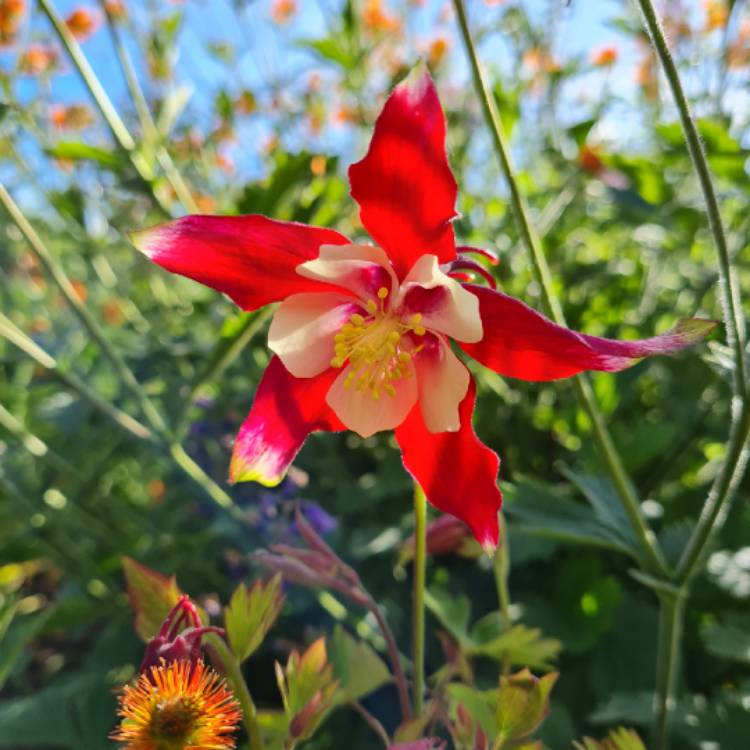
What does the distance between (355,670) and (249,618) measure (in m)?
0.23

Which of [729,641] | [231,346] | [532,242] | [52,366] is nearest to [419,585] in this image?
[532,242]

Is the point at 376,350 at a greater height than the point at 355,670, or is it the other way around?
the point at 376,350

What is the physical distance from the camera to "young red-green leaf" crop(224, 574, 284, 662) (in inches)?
20.7

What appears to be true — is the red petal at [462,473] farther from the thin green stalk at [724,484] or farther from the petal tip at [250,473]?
the thin green stalk at [724,484]

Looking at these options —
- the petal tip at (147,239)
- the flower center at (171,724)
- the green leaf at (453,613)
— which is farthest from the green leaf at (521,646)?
the petal tip at (147,239)

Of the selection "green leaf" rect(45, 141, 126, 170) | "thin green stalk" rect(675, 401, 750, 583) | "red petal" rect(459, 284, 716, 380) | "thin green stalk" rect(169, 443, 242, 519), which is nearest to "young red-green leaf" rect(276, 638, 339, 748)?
"red petal" rect(459, 284, 716, 380)

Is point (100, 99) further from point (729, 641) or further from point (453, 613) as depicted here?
point (729, 641)

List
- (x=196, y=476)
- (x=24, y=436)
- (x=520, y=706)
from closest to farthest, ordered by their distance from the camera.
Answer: (x=520, y=706)
(x=196, y=476)
(x=24, y=436)

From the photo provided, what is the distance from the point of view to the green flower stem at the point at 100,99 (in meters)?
0.95

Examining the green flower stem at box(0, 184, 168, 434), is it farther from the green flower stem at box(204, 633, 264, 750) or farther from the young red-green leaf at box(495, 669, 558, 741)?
the young red-green leaf at box(495, 669, 558, 741)

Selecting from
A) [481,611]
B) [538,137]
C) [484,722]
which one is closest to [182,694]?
[484,722]

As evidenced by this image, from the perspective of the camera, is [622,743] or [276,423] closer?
[622,743]

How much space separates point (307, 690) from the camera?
555mm

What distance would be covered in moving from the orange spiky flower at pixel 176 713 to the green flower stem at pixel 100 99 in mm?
816
